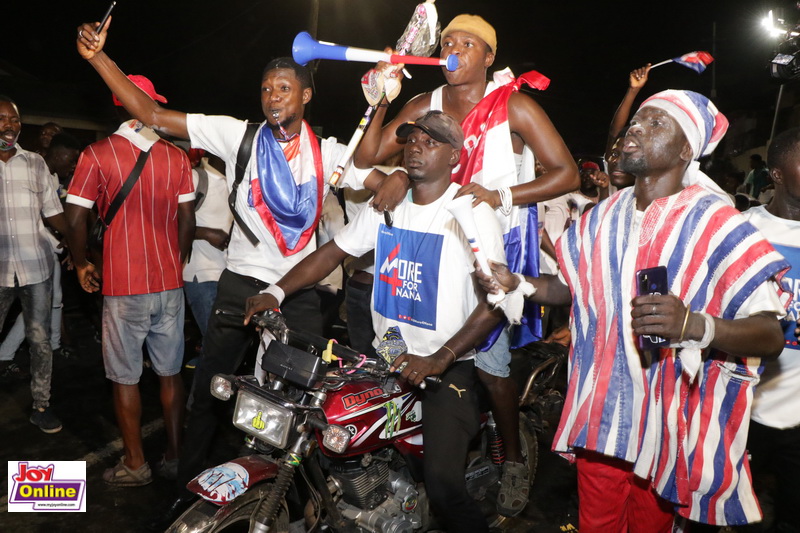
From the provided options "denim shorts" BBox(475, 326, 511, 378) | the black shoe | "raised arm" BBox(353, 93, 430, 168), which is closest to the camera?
"denim shorts" BBox(475, 326, 511, 378)

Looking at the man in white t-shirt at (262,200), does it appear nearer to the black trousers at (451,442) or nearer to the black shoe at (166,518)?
the black shoe at (166,518)

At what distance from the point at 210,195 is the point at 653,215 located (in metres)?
4.06

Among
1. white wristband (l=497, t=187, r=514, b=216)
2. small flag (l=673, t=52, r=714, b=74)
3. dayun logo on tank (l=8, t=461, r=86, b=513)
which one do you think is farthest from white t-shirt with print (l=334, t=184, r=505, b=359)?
dayun logo on tank (l=8, t=461, r=86, b=513)

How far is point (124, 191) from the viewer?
400cm

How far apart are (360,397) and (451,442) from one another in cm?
53

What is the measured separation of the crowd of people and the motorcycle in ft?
0.74

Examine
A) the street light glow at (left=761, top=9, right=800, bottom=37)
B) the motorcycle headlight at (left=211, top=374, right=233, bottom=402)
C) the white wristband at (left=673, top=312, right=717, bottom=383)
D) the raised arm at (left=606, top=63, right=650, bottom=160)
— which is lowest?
the motorcycle headlight at (left=211, top=374, right=233, bottom=402)

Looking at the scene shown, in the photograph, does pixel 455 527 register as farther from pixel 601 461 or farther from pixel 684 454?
pixel 684 454

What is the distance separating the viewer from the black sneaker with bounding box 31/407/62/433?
16.1 feet

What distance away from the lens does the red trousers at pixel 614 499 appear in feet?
8.65

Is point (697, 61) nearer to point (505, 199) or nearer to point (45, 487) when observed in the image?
point (505, 199)

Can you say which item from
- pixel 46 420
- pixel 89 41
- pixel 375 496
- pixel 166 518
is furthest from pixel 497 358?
pixel 46 420

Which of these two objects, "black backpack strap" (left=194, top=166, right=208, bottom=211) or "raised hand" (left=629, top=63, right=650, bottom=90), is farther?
"black backpack strap" (left=194, top=166, right=208, bottom=211)

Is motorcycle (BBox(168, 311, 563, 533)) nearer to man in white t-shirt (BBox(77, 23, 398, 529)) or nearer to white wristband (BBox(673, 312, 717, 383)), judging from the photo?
man in white t-shirt (BBox(77, 23, 398, 529))
